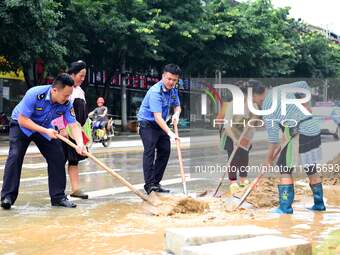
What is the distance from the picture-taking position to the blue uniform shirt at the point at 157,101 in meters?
7.15

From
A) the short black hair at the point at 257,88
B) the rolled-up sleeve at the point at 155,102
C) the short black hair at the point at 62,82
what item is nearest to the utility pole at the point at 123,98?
the rolled-up sleeve at the point at 155,102

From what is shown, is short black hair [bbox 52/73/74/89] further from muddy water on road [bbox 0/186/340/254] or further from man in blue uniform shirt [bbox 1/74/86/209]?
muddy water on road [bbox 0/186/340/254]

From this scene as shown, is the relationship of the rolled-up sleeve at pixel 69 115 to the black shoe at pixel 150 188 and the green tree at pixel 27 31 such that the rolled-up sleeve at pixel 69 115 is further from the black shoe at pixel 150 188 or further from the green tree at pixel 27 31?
the green tree at pixel 27 31

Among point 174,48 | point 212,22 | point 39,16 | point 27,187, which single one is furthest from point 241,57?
point 27,187

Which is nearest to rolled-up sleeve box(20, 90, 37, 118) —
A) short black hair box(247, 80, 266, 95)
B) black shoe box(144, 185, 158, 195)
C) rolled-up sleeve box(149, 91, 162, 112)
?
rolled-up sleeve box(149, 91, 162, 112)

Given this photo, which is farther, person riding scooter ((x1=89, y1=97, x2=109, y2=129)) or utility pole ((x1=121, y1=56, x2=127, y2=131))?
utility pole ((x1=121, y1=56, x2=127, y2=131))

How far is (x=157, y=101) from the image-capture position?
7.15 m

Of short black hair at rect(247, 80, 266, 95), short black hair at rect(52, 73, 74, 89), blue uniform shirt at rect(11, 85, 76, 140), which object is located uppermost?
short black hair at rect(52, 73, 74, 89)

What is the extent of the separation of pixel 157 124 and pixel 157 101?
1.08ft

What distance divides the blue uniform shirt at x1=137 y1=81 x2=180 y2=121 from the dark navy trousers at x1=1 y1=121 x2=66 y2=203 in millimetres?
1179

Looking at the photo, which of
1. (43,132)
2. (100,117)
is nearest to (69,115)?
(43,132)

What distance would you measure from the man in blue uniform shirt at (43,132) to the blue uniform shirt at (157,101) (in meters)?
0.96

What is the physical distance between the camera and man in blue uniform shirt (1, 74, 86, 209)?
6277mm

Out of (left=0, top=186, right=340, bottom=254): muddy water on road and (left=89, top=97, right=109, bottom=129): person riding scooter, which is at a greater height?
(left=89, top=97, right=109, bottom=129): person riding scooter
